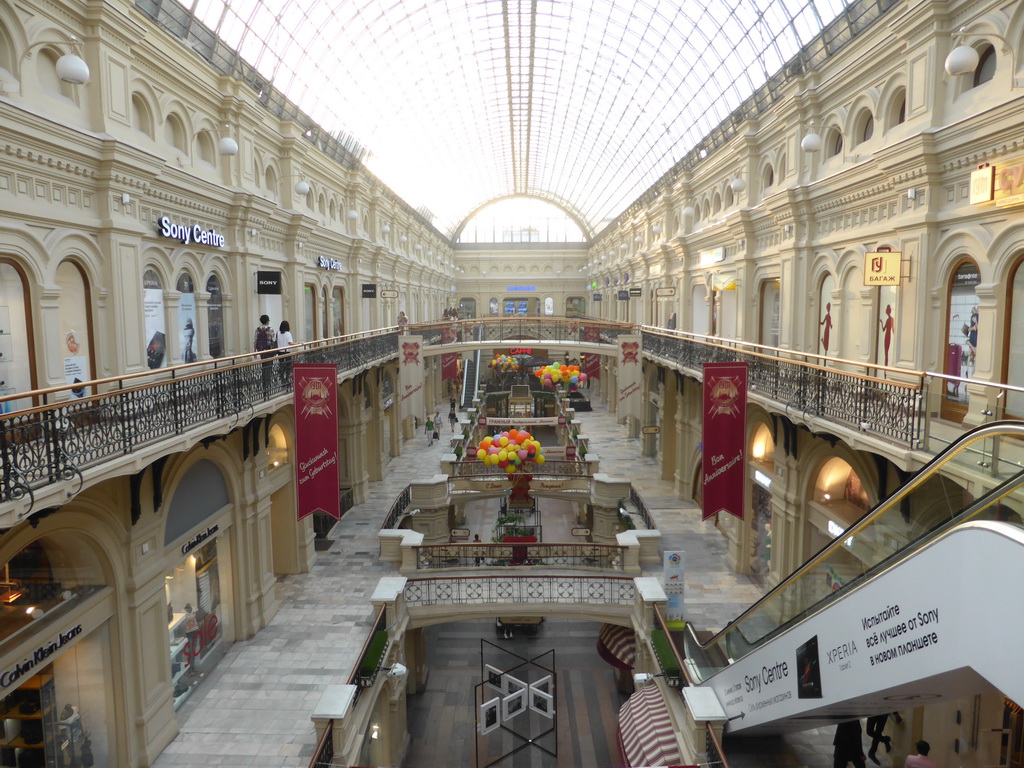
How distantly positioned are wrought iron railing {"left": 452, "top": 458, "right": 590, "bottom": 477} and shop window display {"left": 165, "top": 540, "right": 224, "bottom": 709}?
1026 cm

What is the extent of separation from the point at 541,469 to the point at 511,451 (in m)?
4.16

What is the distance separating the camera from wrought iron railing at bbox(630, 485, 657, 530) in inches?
715

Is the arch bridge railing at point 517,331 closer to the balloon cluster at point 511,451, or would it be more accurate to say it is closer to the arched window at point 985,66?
the balloon cluster at point 511,451

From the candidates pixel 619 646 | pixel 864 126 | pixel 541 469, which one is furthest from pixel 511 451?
pixel 864 126

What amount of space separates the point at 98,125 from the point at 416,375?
14.5m

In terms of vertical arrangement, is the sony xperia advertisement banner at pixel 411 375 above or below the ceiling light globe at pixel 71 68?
below

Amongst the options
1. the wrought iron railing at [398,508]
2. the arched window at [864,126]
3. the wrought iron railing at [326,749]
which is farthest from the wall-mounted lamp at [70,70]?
the arched window at [864,126]

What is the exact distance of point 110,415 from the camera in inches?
317

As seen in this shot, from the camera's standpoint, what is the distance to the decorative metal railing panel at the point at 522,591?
47.9 feet

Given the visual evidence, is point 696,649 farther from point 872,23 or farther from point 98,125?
point 98,125

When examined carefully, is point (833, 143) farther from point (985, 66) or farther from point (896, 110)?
point (985, 66)

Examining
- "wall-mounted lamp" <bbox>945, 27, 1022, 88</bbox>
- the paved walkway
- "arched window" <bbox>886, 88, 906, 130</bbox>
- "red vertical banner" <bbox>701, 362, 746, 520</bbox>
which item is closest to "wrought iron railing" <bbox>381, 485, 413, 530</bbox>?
the paved walkway

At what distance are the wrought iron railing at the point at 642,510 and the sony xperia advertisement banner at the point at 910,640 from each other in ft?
31.7

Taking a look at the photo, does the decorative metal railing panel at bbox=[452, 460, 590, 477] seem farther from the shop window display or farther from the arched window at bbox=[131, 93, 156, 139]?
the arched window at bbox=[131, 93, 156, 139]
